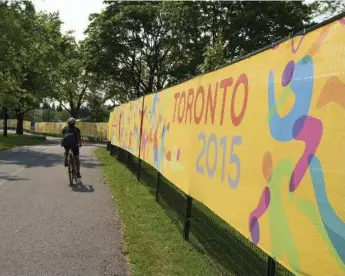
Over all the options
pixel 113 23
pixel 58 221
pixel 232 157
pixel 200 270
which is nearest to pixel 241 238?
pixel 200 270

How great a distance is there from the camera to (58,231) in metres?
6.90

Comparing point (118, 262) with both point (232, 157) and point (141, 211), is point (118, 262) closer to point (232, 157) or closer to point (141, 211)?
point (232, 157)

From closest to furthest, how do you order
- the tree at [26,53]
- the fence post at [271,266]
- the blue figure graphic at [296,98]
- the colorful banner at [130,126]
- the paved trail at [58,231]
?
the blue figure graphic at [296,98] → the fence post at [271,266] → the paved trail at [58,231] → the colorful banner at [130,126] → the tree at [26,53]

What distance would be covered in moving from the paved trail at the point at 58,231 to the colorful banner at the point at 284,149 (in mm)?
1553

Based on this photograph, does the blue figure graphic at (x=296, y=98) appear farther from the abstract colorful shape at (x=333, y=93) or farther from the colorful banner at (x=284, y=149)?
the abstract colorful shape at (x=333, y=93)

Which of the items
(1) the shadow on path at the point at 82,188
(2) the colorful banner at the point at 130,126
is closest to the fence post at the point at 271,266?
(1) the shadow on path at the point at 82,188

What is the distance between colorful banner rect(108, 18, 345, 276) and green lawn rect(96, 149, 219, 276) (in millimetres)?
778

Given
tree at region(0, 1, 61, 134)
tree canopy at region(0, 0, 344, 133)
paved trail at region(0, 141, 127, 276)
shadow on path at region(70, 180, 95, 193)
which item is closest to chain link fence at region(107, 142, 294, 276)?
paved trail at region(0, 141, 127, 276)

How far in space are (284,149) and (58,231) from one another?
451 centimetres

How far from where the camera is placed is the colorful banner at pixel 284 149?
2805 mm

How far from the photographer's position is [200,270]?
5.28 m

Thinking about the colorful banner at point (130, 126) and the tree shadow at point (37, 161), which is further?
the tree shadow at point (37, 161)

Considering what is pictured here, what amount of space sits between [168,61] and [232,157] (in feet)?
123

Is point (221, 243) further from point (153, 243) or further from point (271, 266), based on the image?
point (271, 266)
